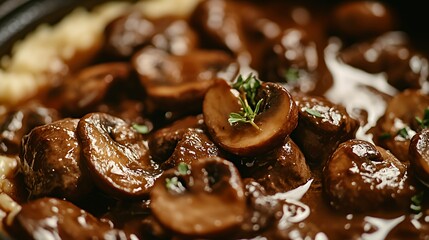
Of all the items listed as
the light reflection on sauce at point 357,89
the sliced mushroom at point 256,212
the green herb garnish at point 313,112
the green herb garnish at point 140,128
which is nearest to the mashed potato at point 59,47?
the green herb garnish at point 140,128

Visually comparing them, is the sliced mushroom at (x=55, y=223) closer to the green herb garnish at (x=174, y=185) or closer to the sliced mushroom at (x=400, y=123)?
the green herb garnish at (x=174, y=185)

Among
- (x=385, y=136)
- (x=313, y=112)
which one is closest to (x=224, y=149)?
(x=313, y=112)

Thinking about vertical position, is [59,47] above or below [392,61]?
above

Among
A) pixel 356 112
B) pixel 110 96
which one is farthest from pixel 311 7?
pixel 110 96

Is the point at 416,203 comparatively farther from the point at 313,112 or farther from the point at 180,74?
the point at 180,74

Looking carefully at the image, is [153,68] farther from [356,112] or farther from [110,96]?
[356,112]

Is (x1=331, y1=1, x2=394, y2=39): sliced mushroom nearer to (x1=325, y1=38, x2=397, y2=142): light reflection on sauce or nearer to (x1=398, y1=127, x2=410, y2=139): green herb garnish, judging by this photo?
(x1=325, y1=38, x2=397, y2=142): light reflection on sauce

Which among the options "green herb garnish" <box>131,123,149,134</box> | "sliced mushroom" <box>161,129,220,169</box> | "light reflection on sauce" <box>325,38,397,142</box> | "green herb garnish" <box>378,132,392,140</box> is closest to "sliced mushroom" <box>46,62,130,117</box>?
"green herb garnish" <box>131,123,149,134</box>
